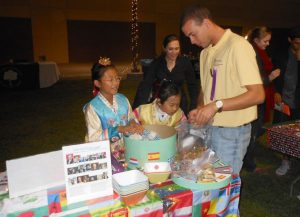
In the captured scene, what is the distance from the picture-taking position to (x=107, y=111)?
2012 mm

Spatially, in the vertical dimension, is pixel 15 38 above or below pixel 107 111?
above

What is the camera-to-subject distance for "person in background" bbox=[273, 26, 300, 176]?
309 centimetres

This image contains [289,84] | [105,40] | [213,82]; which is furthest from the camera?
[105,40]

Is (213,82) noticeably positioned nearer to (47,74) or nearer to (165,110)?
(165,110)

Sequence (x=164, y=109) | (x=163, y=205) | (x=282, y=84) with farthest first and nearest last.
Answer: (x=282, y=84) → (x=164, y=109) → (x=163, y=205)

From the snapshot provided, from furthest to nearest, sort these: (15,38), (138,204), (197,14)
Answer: (15,38)
(197,14)
(138,204)

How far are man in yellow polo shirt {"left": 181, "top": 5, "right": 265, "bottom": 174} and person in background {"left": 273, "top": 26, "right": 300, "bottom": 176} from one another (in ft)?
5.38

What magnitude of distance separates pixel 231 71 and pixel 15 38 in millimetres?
12319

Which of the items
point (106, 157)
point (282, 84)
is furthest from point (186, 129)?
point (282, 84)

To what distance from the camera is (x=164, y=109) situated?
2.20 meters

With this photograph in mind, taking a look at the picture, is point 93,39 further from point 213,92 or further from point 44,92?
point 213,92

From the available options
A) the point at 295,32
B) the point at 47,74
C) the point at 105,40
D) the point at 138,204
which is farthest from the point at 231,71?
the point at 105,40

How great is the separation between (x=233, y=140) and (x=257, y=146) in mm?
2593

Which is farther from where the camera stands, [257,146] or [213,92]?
[257,146]
